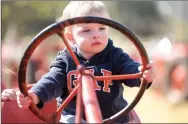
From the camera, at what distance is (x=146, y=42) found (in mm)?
11664

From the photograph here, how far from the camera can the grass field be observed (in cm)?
686

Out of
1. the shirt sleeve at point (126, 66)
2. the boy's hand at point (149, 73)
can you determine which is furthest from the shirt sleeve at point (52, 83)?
the boy's hand at point (149, 73)

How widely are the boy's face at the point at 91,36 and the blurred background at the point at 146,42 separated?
3.85 meters

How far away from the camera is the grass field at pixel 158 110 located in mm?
6859

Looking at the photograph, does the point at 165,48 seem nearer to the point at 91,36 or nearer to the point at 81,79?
the point at 91,36

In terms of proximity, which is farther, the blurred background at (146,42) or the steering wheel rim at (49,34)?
the blurred background at (146,42)

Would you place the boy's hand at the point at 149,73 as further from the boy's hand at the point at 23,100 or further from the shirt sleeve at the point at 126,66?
the boy's hand at the point at 23,100

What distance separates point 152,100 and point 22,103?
6970 mm

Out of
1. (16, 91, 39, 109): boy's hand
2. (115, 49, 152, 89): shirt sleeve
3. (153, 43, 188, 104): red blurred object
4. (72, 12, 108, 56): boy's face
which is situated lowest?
(16, 91, 39, 109): boy's hand

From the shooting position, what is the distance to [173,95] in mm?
8945

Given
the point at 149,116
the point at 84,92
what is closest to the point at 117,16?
the point at 149,116

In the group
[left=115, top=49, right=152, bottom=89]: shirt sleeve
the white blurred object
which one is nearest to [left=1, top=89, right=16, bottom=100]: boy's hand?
[left=115, top=49, right=152, bottom=89]: shirt sleeve

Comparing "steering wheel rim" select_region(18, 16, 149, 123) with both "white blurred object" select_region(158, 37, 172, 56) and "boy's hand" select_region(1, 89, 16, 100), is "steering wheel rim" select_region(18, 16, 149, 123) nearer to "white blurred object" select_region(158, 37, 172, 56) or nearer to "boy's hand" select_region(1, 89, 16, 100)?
"boy's hand" select_region(1, 89, 16, 100)

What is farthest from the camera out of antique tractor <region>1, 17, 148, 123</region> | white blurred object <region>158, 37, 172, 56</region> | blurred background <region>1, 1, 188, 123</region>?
white blurred object <region>158, 37, 172, 56</region>
